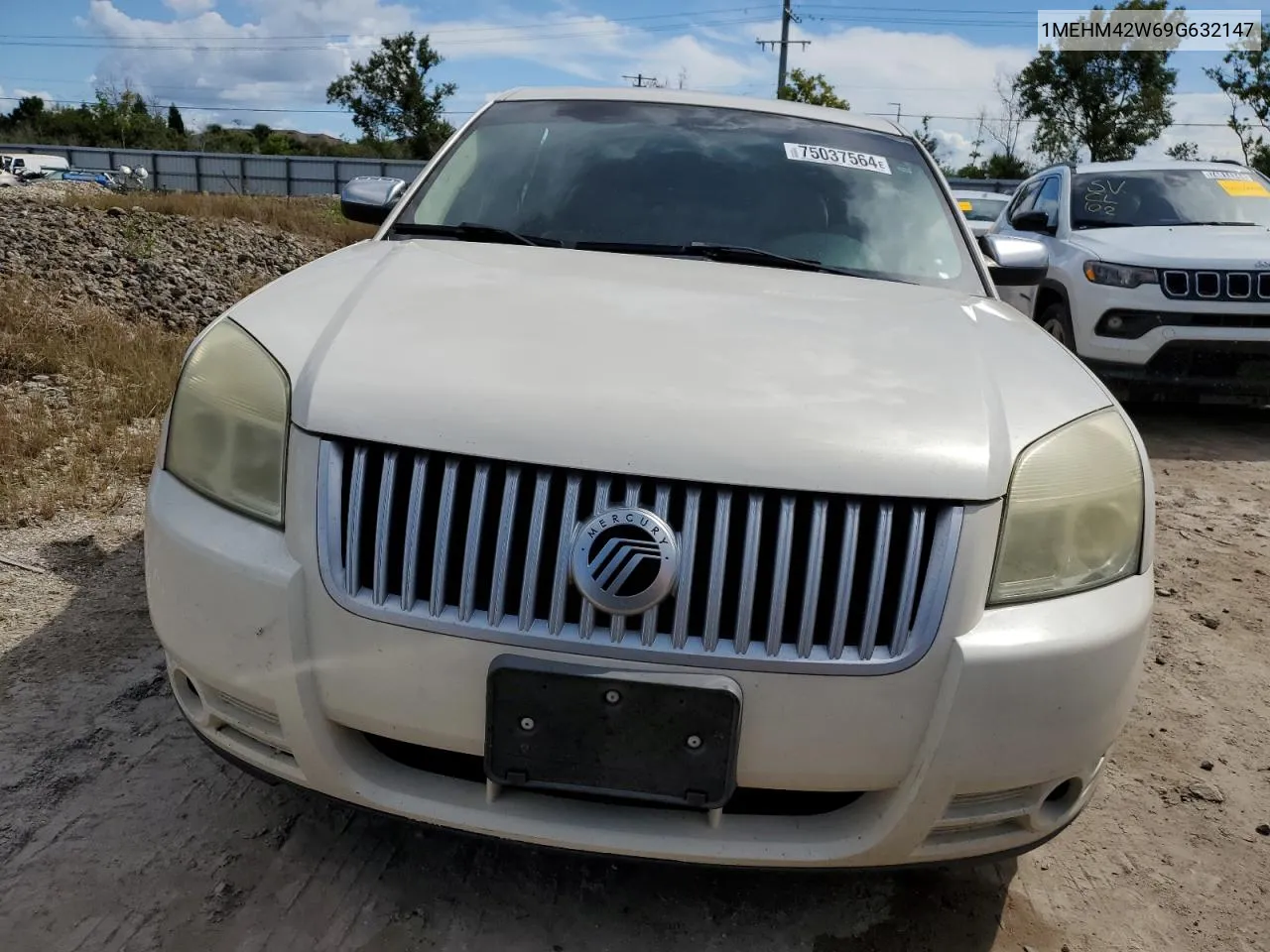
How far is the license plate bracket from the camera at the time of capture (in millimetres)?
1559

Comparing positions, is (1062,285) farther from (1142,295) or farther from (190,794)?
(190,794)

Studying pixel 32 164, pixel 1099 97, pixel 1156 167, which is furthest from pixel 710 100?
pixel 32 164

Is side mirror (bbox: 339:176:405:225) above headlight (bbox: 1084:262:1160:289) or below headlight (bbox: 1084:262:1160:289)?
above

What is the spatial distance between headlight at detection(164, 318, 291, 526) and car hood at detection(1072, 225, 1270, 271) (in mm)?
5638

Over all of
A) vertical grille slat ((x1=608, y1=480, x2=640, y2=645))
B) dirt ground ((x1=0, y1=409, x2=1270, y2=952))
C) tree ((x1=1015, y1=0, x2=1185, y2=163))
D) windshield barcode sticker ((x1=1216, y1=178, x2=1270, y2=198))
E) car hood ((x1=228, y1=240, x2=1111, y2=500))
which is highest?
tree ((x1=1015, y1=0, x2=1185, y2=163))

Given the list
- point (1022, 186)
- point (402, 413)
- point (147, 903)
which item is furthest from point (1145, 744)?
point (1022, 186)

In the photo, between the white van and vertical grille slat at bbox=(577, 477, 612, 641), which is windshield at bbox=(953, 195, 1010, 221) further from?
the white van

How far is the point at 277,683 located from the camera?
1670mm

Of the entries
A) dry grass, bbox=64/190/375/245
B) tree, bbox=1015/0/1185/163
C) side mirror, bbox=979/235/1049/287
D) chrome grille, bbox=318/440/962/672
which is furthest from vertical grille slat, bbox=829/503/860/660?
tree, bbox=1015/0/1185/163

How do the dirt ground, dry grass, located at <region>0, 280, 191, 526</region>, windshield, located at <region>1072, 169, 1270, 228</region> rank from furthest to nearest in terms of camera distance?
windshield, located at <region>1072, 169, 1270, 228</region> → dry grass, located at <region>0, 280, 191, 526</region> → the dirt ground

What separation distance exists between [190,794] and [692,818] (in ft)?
3.95

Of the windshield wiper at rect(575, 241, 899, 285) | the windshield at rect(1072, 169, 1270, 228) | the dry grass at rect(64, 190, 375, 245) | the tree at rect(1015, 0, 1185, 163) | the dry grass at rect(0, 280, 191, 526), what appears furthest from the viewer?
the tree at rect(1015, 0, 1185, 163)

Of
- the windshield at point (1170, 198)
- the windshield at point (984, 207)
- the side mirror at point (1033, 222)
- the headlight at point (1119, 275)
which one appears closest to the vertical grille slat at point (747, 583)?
the headlight at point (1119, 275)

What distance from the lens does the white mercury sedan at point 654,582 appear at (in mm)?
1576
